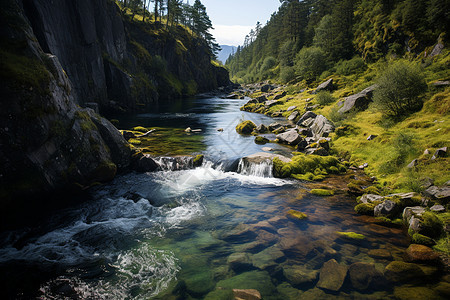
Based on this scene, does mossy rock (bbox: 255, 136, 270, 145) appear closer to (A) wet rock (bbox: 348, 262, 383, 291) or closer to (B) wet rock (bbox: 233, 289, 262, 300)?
(A) wet rock (bbox: 348, 262, 383, 291)

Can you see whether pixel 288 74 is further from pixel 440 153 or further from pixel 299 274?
pixel 299 274

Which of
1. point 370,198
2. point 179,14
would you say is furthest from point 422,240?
point 179,14

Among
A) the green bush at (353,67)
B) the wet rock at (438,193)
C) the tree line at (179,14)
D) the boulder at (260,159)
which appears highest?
the tree line at (179,14)

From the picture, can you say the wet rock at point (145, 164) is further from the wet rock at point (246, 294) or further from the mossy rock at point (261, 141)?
the wet rock at point (246, 294)

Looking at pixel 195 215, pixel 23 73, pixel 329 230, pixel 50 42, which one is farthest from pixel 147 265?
pixel 50 42

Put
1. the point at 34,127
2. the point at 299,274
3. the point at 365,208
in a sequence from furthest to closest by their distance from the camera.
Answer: the point at 365,208 → the point at 34,127 → the point at 299,274

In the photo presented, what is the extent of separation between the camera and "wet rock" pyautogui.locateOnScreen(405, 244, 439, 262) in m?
7.56

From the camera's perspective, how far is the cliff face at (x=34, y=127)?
938 centimetres

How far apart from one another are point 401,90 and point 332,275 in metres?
21.3

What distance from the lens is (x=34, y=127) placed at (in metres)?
10.2

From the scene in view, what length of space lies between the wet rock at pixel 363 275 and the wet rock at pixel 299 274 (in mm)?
1190

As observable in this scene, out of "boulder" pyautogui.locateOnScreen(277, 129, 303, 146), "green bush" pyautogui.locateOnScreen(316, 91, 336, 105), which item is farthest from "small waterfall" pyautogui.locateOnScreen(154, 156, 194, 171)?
"green bush" pyautogui.locateOnScreen(316, 91, 336, 105)

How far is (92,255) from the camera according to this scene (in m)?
8.23

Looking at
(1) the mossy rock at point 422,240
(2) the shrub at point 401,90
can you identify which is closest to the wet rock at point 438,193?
(1) the mossy rock at point 422,240
